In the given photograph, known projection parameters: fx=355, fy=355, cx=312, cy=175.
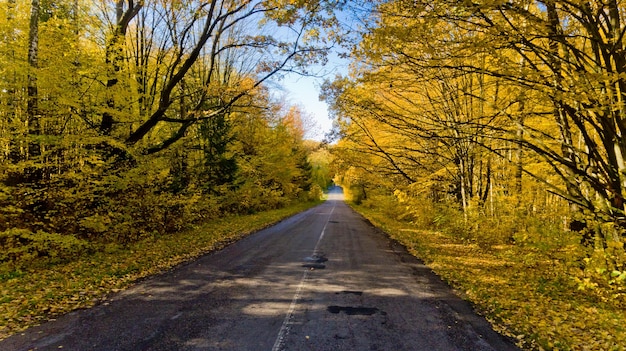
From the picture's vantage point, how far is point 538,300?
621 cm

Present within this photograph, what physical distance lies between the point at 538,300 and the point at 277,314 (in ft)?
15.0

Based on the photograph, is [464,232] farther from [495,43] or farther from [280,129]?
[280,129]

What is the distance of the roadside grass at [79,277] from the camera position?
17.6 feet

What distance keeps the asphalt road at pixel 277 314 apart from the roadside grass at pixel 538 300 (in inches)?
16.2

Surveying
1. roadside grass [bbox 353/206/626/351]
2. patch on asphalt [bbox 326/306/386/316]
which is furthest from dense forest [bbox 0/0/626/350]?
patch on asphalt [bbox 326/306/386/316]

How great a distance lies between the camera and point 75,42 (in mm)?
9742

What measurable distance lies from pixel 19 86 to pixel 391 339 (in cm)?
1005

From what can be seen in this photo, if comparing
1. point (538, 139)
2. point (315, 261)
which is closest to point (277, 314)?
point (315, 261)

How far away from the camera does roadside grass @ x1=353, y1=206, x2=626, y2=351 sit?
4711 mm

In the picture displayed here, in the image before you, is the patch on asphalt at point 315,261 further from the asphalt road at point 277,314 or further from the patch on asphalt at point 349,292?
the patch on asphalt at point 349,292

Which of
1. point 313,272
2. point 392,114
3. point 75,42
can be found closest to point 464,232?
point 392,114

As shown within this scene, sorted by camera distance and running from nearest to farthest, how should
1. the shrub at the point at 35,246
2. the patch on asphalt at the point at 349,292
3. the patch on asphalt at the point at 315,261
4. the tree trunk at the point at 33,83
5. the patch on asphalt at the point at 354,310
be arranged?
the patch on asphalt at the point at 354,310, the patch on asphalt at the point at 349,292, the shrub at the point at 35,246, the tree trunk at the point at 33,83, the patch on asphalt at the point at 315,261

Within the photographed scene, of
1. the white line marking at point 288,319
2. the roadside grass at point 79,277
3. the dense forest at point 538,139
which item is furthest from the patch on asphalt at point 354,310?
the roadside grass at point 79,277

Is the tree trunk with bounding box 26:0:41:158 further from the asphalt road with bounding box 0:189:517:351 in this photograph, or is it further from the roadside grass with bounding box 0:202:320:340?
the asphalt road with bounding box 0:189:517:351
